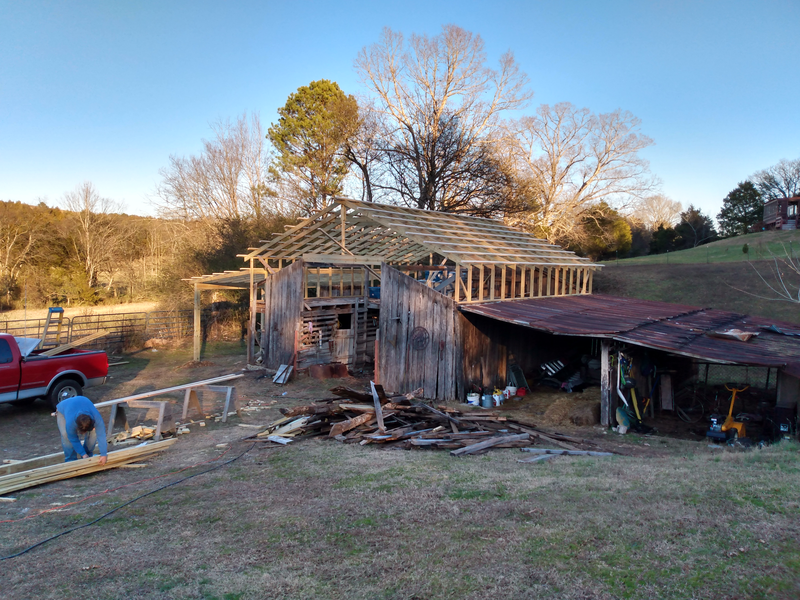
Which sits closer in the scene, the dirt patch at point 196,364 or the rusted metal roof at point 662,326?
the rusted metal roof at point 662,326

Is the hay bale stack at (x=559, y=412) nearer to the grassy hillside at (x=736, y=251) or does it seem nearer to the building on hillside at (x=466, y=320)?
the building on hillside at (x=466, y=320)

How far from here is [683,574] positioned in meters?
3.98

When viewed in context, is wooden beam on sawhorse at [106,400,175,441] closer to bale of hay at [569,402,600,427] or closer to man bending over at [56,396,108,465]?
man bending over at [56,396,108,465]

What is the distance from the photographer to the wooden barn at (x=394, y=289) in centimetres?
1520

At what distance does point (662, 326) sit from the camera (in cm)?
1437

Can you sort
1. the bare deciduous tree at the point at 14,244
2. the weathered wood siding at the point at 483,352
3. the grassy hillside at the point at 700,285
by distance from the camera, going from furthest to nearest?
1. the bare deciduous tree at the point at 14,244
2. the grassy hillside at the point at 700,285
3. the weathered wood siding at the point at 483,352

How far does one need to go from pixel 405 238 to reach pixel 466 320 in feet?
17.5

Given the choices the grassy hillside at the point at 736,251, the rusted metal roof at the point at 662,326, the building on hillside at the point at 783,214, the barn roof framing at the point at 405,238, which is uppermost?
the building on hillside at the point at 783,214

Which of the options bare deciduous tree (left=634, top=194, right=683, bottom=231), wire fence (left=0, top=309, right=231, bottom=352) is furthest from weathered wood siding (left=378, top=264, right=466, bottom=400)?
bare deciduous tree (left=634, top=194, right=683, bottom=231)

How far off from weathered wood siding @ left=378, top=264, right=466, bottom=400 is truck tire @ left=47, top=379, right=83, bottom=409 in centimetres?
829

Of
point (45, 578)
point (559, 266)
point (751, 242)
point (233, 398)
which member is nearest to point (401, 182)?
point (559, 266)

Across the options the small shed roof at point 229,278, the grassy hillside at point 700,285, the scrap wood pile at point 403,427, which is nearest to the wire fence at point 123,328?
the small shed roof at point 229,278

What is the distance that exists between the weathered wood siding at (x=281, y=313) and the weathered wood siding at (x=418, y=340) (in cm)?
383

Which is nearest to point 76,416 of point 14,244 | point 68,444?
point 68,444
